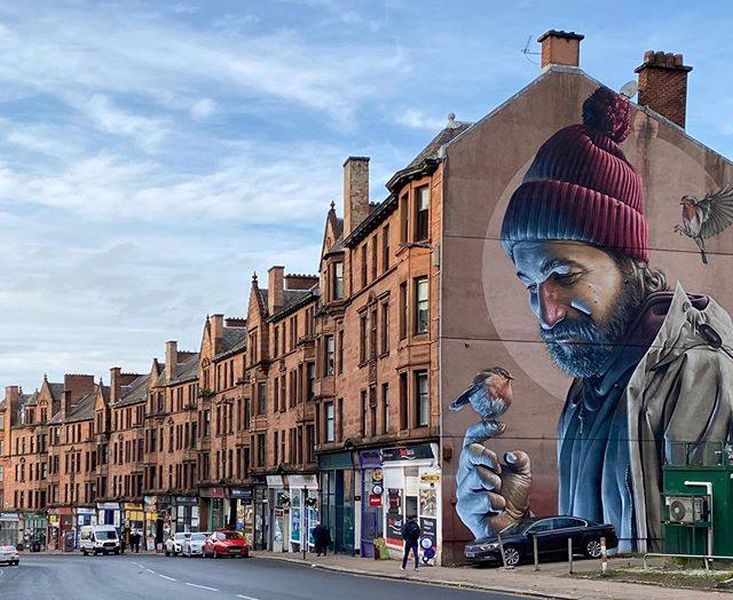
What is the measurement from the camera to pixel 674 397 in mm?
45500

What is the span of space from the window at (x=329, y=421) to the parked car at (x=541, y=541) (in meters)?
20.5

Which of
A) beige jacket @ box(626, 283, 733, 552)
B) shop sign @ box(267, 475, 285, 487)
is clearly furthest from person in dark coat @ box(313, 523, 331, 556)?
beige jacket @ box(626, 283, 733, 552)

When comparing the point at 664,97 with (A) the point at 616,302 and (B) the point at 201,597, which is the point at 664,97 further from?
(B) the point at 201,597

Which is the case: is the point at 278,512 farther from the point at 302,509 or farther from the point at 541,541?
the point at 541,541

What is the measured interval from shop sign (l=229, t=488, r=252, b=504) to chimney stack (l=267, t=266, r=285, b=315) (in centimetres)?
1262

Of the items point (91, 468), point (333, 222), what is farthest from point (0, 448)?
point (333, 222)

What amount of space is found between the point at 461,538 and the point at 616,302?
10434 mm

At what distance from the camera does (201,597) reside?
1069 inches

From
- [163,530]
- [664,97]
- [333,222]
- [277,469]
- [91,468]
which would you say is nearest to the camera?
[664,97]

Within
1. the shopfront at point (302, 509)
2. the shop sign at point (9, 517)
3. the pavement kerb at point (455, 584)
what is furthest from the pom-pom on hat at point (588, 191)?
the shop sign at point (9, 517)

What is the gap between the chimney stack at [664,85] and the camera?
4869 centimetres

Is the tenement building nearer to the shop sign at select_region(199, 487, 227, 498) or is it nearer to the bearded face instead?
the bearded face

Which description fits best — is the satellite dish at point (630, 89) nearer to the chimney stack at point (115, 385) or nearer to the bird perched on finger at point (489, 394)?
the bird perched on finger at point (489, 394)

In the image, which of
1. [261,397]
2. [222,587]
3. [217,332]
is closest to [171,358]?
[217,332]
